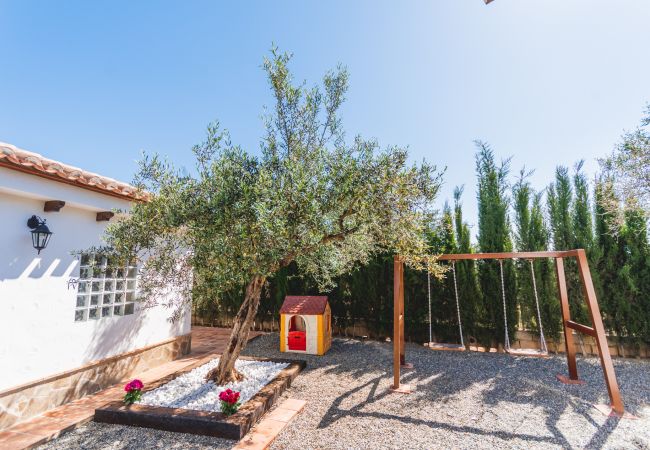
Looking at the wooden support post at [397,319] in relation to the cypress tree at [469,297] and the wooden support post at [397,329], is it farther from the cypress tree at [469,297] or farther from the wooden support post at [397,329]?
the cypress tree at [469,297]

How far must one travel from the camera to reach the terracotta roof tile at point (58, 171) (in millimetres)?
4148

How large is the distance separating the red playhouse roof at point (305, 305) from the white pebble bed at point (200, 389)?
2.20m

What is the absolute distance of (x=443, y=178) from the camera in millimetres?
4742

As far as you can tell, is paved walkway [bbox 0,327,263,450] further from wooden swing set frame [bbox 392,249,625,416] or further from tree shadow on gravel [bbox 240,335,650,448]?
wooden swing set frame [bbox 392,249,625,416]

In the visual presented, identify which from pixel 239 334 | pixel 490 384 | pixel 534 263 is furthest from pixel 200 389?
pixel 534 263

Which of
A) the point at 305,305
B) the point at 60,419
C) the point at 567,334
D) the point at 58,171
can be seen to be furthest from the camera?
the point at 305,305

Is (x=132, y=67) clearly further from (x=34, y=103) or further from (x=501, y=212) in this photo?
(x=501, y=212)

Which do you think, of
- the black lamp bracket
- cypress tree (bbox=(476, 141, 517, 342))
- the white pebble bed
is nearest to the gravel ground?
the white pebble bed

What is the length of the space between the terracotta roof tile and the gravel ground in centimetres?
368

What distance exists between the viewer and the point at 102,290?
20.4 feet

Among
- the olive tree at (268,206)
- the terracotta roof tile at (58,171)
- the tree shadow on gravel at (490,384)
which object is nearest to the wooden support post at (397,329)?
the tree shadow on gravel at (490,384)

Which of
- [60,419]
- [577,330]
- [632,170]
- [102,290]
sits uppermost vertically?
[632,170]

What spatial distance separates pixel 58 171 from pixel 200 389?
4.20m

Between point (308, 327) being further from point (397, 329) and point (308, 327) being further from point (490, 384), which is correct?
point (490, 384)
